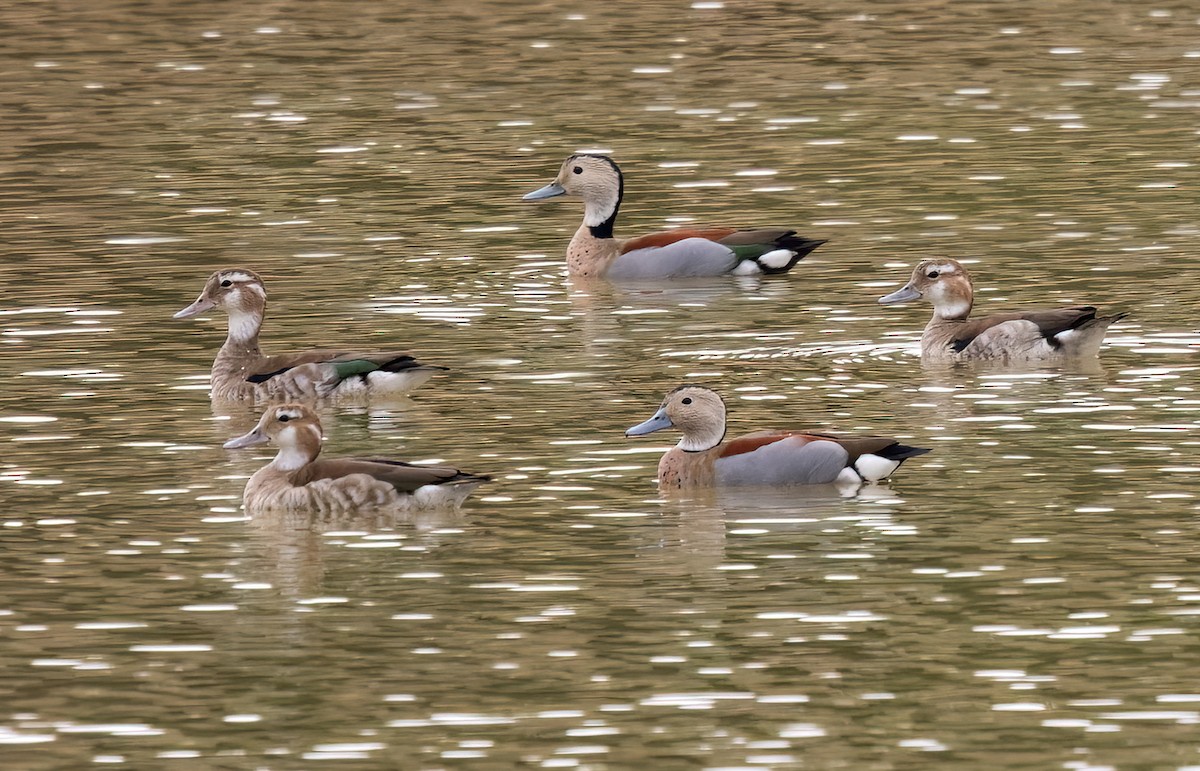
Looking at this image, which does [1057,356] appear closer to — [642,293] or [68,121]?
[642,293]

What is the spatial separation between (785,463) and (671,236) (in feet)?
30.8

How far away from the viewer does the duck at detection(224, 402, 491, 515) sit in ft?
54.7

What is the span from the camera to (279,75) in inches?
1580

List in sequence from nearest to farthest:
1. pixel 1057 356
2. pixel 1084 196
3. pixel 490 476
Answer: pixel 490 476 < pixel 1057 356 < pixel 1084 196

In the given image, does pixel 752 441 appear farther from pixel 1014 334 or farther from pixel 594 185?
pixel 594 185

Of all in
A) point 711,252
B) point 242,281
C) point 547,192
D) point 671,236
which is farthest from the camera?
point 547,192

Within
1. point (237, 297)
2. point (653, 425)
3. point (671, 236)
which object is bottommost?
point (671, 236)

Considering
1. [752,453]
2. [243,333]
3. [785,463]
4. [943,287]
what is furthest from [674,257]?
[785,463]

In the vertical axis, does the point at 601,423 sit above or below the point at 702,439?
below

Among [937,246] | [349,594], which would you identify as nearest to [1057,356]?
[937,246]

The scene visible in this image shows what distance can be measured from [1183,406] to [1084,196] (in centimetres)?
1022

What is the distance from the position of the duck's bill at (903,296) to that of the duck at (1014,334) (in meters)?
0.38

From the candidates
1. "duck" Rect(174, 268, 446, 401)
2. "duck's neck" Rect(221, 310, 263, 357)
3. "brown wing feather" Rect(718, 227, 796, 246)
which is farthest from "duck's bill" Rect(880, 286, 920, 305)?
"duck's neck" Rect(221, 310, 263, 357)

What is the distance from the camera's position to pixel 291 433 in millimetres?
17391
